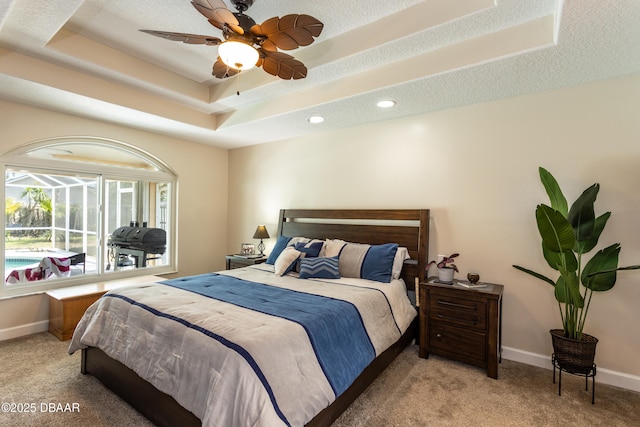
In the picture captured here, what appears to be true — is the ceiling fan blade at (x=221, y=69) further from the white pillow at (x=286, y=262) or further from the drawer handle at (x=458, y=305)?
the drawer handle at (x=458, y=305)

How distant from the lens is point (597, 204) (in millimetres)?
2547

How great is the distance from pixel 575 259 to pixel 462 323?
994mm

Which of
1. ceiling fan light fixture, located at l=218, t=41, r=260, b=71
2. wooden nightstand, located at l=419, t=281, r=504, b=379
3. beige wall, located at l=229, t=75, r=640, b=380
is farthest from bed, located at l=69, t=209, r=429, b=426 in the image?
ceiling fan light fixture, located at l=218, t=41, r=260, b=71

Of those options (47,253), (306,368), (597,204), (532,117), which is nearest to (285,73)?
(306,368)

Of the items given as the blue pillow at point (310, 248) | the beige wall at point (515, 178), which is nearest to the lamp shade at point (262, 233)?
the blue pillow at point (310, 248)

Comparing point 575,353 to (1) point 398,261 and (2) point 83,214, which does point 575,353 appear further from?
(2) point 83,214

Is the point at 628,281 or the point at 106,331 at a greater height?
the point at 628,281

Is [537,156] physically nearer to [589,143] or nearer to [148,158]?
[589,143]

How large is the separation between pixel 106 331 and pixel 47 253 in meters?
2.15

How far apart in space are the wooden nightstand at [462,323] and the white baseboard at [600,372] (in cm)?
13

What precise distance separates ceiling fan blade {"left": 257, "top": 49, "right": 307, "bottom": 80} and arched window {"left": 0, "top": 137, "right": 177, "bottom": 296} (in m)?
2.83

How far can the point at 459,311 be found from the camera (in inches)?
108

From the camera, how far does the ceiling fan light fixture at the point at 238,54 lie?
Result: 6.14ft

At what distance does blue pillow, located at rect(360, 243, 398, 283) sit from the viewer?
3.08 m
